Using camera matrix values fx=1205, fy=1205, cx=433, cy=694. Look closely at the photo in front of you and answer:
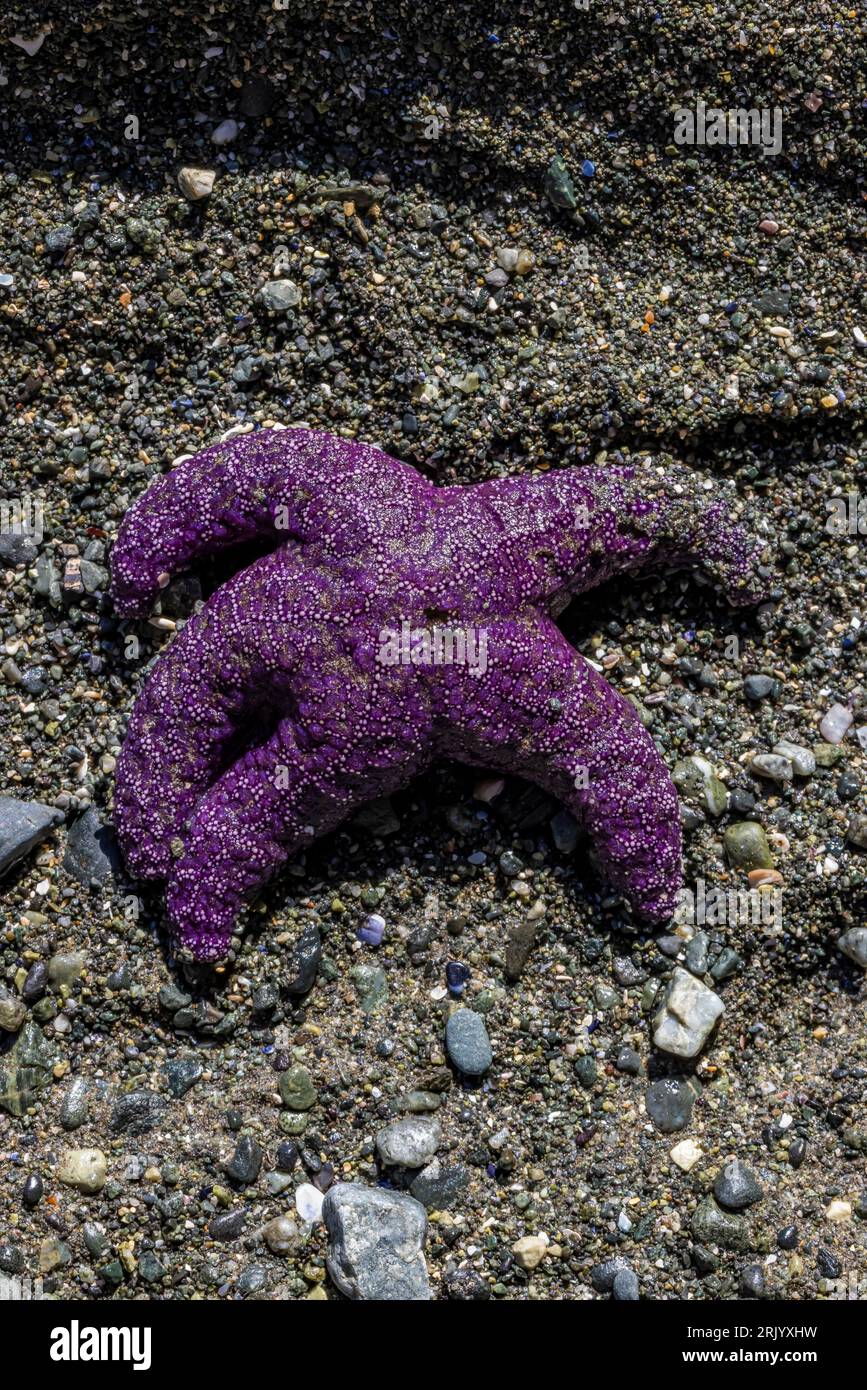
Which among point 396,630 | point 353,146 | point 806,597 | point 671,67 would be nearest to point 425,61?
point 353,146

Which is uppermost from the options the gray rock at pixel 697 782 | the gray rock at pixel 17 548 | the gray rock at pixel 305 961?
the gray rock at pixel 17 548

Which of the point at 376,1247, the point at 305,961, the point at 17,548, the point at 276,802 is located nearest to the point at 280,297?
the point at 17,548

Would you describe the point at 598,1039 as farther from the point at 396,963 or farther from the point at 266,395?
the point at 266,395

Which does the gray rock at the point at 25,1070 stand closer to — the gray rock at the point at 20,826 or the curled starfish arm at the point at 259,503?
the gray rock at the point at 20,826

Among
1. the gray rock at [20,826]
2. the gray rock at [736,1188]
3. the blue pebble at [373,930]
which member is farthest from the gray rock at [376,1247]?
the gray rock at [20,826]

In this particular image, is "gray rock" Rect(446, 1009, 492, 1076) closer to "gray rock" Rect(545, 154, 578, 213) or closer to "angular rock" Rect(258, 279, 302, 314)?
"angular rock" Rect(258, 279, 302, 314)

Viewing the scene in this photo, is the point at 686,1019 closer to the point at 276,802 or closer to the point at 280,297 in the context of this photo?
the point at 276,802
